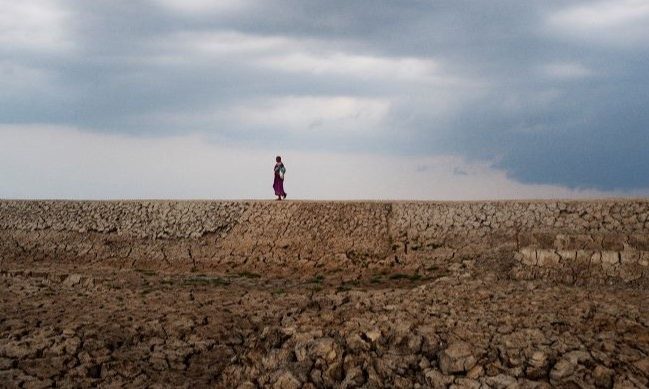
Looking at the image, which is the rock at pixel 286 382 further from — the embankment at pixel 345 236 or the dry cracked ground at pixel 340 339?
the embankment at pixel 345 236

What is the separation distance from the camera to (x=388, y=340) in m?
8.04

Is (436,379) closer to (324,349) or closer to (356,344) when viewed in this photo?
(356,344)

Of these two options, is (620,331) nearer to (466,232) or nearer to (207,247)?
(466,232)

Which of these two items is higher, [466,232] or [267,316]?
[466,232]

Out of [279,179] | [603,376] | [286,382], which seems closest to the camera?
[603,376]

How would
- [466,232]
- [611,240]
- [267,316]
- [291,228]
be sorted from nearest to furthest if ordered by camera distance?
[267,316] < [611,240] < [466,232] < [291,228]

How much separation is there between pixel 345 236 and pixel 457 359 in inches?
347

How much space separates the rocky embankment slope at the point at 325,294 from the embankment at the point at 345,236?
0.05 meters

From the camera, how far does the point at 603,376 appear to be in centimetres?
691

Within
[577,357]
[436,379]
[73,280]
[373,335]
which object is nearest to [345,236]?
[73,280]

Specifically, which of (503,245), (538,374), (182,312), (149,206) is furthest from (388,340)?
(149,206)

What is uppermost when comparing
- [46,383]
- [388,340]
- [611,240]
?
[611,240]

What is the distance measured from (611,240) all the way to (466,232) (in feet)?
11.0

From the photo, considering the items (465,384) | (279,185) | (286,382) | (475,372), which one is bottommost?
(286,382)
